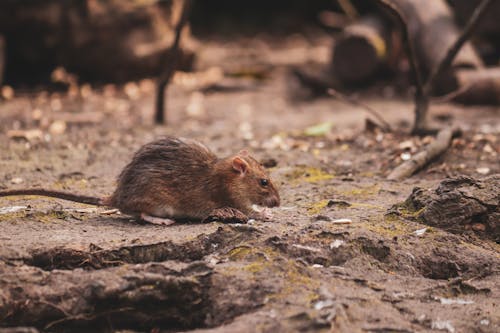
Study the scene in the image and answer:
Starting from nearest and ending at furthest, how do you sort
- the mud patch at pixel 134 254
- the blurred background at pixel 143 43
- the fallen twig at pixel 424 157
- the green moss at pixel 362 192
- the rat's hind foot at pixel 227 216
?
the mud patch at pixel 134 254
the rat's hind foot at pixel 227 216
the green moss at pixel 362 192
the fallen twig at pixel 424 157
the blurred background at pixel 143 43

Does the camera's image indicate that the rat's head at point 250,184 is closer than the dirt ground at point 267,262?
No

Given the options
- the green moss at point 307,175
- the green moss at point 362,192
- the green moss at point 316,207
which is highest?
the green moss at point 316,207

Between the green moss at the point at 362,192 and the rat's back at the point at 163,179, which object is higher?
the rat's back at the point at 163,179

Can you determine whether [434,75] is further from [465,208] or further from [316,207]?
[465,208]

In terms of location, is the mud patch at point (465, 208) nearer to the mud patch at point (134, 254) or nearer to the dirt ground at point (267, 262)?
the dirt ground at point (267, 262)

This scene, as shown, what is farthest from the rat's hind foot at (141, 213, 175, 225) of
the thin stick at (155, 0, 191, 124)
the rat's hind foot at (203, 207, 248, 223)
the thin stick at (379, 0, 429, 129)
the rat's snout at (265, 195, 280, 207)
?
the thin stick at (155, 0, 191, 124)

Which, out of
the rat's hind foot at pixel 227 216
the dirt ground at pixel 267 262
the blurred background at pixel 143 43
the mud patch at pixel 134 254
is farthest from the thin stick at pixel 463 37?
the mud patch at pixel 134 254

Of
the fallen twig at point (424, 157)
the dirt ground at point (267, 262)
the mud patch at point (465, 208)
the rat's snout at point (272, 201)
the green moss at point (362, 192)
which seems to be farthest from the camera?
the fallen twig at point (424, 157)

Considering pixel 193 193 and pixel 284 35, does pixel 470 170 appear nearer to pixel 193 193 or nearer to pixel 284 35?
pixel 193 193
